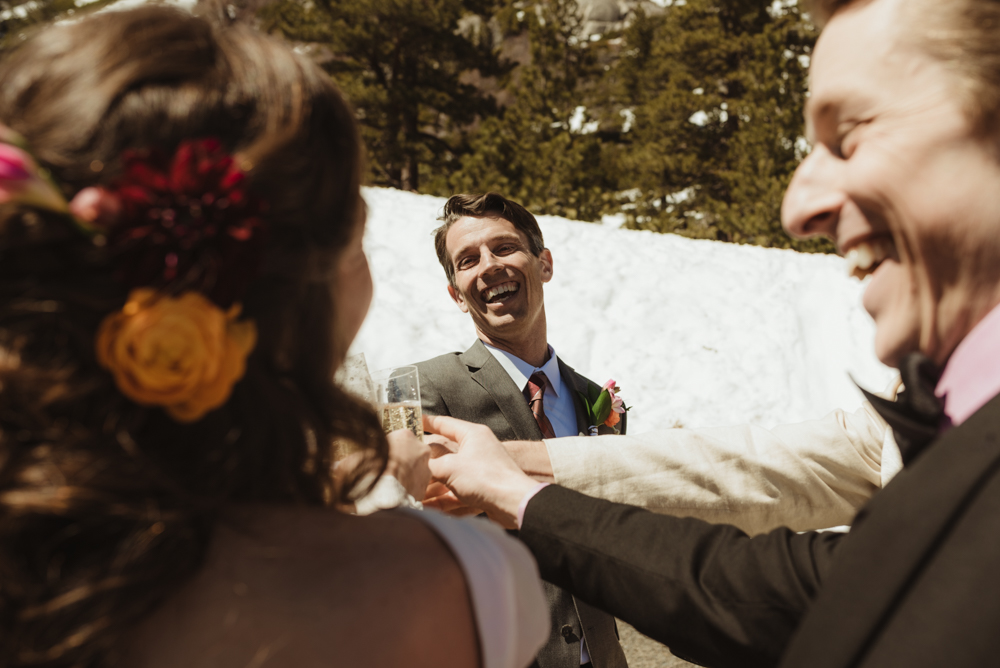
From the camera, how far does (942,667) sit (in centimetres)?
92

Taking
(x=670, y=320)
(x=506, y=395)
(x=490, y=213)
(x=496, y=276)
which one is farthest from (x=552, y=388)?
(x=670, y=320)

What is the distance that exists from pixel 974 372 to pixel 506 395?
2070 mm

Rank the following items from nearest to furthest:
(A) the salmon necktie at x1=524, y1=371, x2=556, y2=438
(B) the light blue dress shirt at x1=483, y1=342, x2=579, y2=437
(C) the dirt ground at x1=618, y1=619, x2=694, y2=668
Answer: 1. (A) the salmon necktie at x1=524, y1=371, x2=556, y2=438
2. (B) the light blue dress shirt at x1=483, y1=342, x2=579, y2=437
3. (C) the dirt ground at x1=618, y1=619, x2=694, y2=668

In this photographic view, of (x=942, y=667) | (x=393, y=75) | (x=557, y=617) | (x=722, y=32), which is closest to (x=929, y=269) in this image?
(x=942, y=667)

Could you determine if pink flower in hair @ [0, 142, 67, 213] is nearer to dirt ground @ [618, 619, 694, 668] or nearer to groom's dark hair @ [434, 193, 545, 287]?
groom's dark hair @ [434, 193, 545, 287]

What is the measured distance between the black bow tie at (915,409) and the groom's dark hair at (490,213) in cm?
246

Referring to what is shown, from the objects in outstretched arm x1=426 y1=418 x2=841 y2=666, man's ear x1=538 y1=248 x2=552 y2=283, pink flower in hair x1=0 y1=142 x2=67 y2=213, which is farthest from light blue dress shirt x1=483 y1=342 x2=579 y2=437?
pink flower in hair x1=0 y1=142 x2=67 y2=213

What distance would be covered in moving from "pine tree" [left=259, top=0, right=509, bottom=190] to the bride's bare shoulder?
2015 centimetres

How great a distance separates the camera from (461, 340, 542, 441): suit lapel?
306 centimetres

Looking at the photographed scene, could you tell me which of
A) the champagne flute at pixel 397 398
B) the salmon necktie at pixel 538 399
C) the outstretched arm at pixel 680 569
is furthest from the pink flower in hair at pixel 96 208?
the salmon necktie at pixel 538 399

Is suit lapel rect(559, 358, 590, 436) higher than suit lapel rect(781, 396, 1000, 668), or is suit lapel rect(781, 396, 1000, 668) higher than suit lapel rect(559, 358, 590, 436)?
suit lapel rect(781, 396, 1000, 668)

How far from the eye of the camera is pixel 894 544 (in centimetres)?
102

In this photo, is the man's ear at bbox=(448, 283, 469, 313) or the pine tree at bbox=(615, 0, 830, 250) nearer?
A: the man's ear at bbox=(448, 283, 469, 313)

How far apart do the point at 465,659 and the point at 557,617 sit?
177 cm
